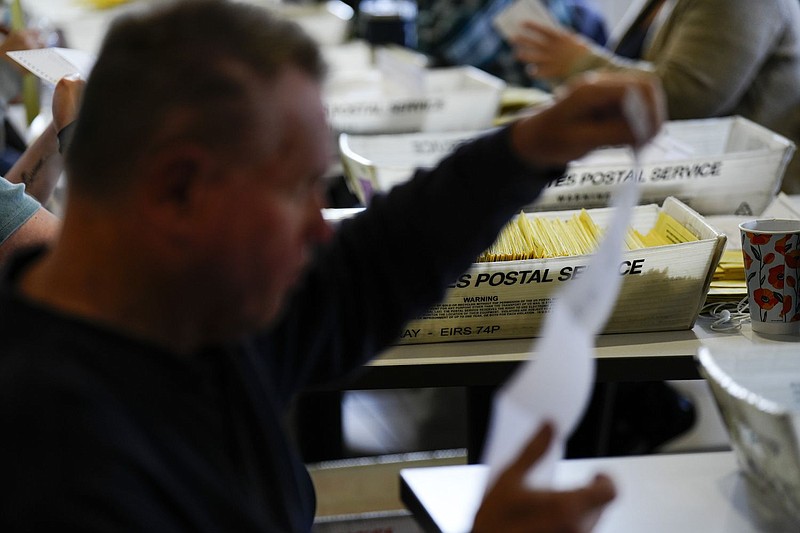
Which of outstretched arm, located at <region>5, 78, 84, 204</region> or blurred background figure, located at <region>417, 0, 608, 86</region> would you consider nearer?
outstretched arm, located at <region>5, 78, 84, 204</region>

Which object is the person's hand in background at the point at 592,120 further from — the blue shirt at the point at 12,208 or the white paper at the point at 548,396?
the blue shirt at the point at 12,208

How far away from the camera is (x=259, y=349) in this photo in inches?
Answer: 32.6

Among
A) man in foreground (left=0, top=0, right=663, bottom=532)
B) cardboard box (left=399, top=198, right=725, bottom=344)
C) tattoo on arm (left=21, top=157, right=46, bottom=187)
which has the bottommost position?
tattoo on arm (left=21, top=157, right=46, bottom=187)

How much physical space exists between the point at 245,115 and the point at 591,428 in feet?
5.55

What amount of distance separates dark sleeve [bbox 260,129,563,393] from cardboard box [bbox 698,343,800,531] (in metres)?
0.25

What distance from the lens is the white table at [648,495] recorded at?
0.95 meters

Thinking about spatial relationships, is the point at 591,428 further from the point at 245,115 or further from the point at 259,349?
the point at 245,115

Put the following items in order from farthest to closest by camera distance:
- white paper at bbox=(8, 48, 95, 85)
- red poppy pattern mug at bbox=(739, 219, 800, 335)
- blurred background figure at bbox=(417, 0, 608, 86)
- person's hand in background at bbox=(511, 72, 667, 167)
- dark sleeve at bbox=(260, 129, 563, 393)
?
blurred background figure at bbox=(417, 0, 608, 86), white paper at bbox=(8, 48, 95, 85), red poppy pattern mug at bbox=(739, 219, 800, 335), dark sleeve at bbox=(260, 129, 563, 393), person's hand in background at bbox=(511, 72, 667, 167)

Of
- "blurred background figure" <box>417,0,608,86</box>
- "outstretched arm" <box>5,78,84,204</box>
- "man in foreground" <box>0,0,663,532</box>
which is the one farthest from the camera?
"blurred background figure" <box>417,0,608,86</box>

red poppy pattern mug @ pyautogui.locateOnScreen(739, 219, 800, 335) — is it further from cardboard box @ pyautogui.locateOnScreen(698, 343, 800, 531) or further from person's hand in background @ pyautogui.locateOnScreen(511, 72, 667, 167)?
A: person's hand in background @ pyautogui.locateOnScreen(511, 72, 667, 167)

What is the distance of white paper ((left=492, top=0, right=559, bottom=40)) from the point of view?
2367 mm

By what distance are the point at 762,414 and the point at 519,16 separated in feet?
5.62

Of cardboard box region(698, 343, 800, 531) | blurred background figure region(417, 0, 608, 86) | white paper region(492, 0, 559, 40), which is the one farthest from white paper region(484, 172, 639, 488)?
blurred background figure region(417, 0, 608, 86)

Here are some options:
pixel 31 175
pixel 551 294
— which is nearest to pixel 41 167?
pixel 31 175
